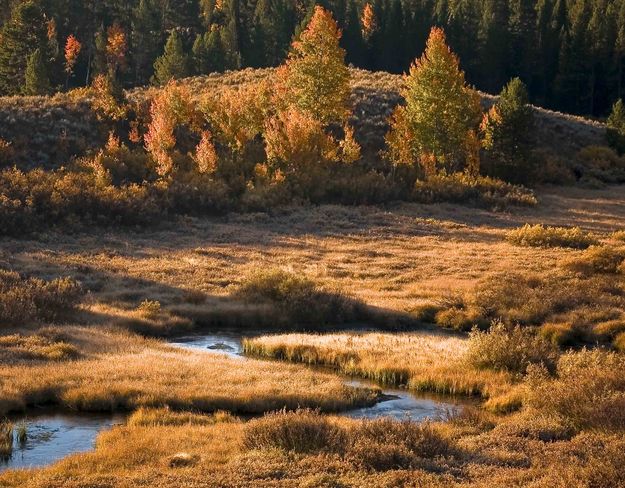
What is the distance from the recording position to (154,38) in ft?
325

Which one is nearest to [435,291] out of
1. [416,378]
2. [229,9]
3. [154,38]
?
[416,378]

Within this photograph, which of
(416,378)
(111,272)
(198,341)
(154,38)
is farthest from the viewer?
(154,38)

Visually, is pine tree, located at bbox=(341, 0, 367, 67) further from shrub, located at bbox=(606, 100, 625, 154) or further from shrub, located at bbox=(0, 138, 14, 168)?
shrub, located at bbox=(0, 138, 14, 168)

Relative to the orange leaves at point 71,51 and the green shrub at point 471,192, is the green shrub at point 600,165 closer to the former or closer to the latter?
the green shrub at point 471,192

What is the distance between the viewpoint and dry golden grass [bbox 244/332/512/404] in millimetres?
22141

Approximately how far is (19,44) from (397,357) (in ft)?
215

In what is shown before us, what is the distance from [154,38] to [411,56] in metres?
31.7

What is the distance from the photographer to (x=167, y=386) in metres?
20.5

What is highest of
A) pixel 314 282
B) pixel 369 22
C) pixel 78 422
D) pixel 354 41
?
pixel 369 22

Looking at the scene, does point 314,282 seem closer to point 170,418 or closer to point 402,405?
point 402,405

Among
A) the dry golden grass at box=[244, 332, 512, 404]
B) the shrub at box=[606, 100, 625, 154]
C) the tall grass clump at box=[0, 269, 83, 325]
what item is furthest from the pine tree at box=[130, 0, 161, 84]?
the dry golden grass at box=[244, 332, 512, 404]

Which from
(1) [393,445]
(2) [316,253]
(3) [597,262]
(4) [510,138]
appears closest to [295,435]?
(1) [393,445]

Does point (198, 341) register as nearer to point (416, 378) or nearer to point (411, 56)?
point (416, 378)

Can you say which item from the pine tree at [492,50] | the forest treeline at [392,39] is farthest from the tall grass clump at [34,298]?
the pine tree at [492,50]
